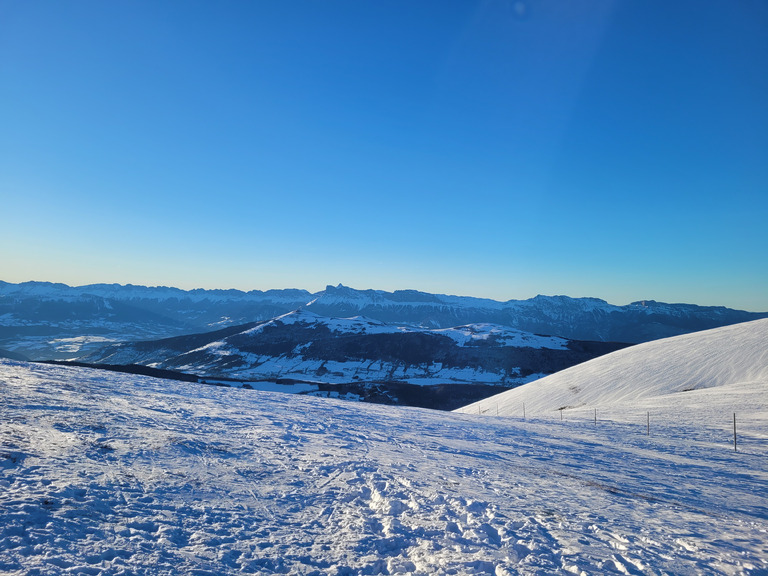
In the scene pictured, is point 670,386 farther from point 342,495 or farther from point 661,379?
point 342,495

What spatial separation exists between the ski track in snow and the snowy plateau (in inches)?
1.9

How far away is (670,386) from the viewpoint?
41844 millimetres

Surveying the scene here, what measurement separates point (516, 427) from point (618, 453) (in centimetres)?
739

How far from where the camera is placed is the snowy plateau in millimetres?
7168

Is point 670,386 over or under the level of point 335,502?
under

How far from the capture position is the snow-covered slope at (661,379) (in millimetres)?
35344

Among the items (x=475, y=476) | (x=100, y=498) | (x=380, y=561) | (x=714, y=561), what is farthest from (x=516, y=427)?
(x=100, y=498)

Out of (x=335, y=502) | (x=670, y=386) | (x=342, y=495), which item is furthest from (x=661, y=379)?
(x=335, y=502)

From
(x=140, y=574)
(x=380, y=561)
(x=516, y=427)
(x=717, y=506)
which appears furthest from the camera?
(x=516, y=427)

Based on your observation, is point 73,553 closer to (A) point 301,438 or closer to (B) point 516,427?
(A) point 301,438

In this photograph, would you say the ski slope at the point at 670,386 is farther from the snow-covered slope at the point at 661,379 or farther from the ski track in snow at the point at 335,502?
the ski track in snow at the point at 335,502

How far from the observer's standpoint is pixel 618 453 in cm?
1875

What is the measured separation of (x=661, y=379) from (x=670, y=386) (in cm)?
221

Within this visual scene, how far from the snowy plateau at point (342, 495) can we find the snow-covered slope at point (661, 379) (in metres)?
14.3
